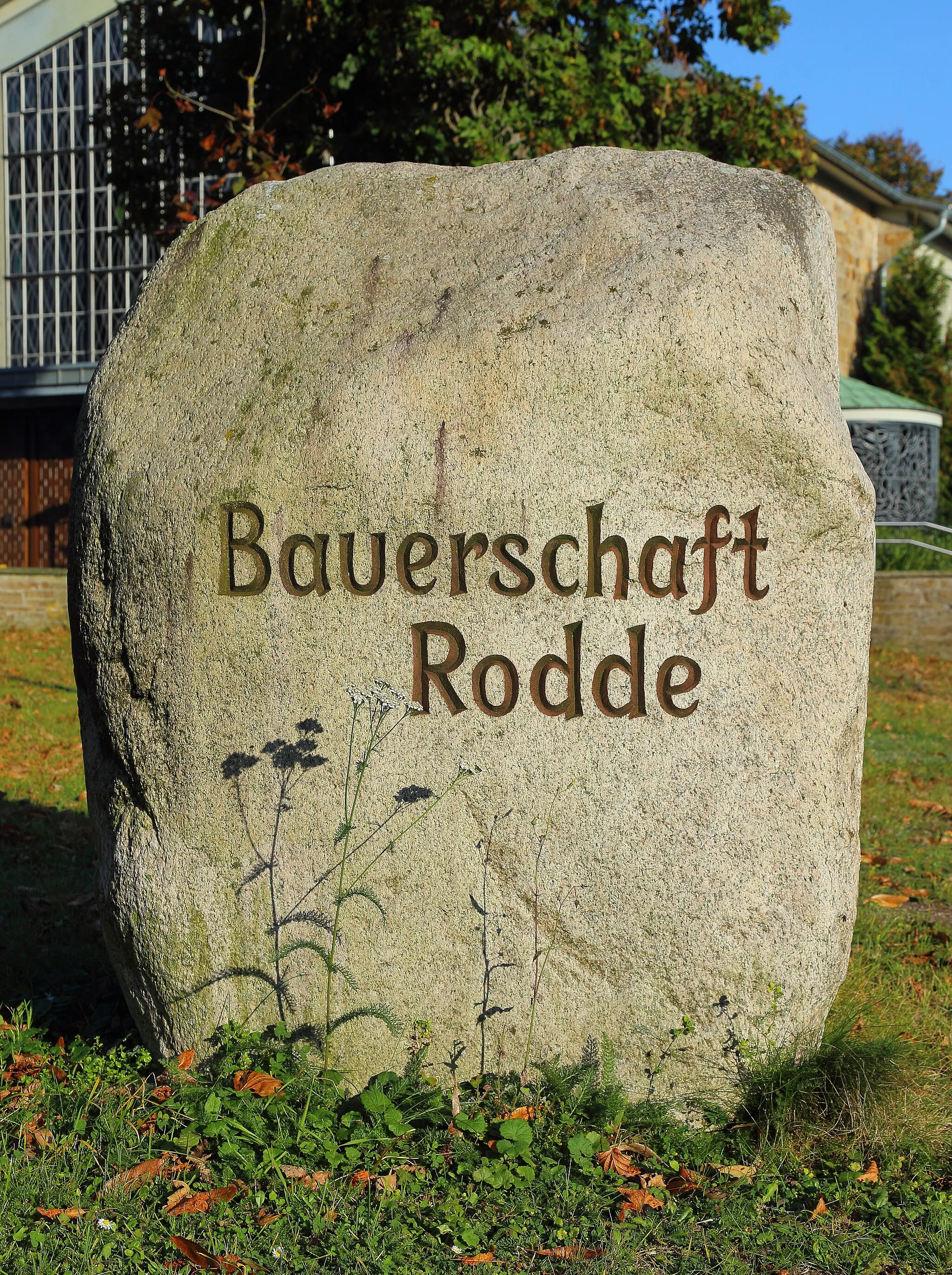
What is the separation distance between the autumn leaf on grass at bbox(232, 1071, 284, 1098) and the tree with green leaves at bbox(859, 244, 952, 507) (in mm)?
19190

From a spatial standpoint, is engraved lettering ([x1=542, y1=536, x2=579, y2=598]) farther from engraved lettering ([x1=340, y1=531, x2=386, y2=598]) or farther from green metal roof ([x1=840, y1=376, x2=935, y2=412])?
green metal roof ([x1=840, y1=376, x2=935, y2=412])

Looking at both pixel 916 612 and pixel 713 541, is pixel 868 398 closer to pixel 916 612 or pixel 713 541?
pixel 916 612

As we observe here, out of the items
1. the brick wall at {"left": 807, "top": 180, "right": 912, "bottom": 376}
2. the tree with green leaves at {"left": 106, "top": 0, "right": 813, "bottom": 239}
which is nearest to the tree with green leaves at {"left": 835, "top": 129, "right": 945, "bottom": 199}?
the brick wall at {"left": 807, "top": 180, "right": 912, "bottom": 376}

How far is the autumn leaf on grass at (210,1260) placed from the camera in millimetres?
2623

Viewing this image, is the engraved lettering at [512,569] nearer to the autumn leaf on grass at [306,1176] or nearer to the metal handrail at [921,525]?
the autumn leaf on grass at [306,1176]

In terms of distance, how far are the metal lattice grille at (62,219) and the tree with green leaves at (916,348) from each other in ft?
40.3

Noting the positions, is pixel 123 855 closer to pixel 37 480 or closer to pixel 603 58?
pixel 603 58

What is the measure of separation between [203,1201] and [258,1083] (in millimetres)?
341

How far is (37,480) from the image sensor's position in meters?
17.1

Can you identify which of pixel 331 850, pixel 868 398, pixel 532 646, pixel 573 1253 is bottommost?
pixel 573 1253

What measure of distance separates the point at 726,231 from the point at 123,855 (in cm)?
240

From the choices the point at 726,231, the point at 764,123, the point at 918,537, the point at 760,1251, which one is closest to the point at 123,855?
the point at 760,1251

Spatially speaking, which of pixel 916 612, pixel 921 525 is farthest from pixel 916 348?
pixel 916 612

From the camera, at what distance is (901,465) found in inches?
663
